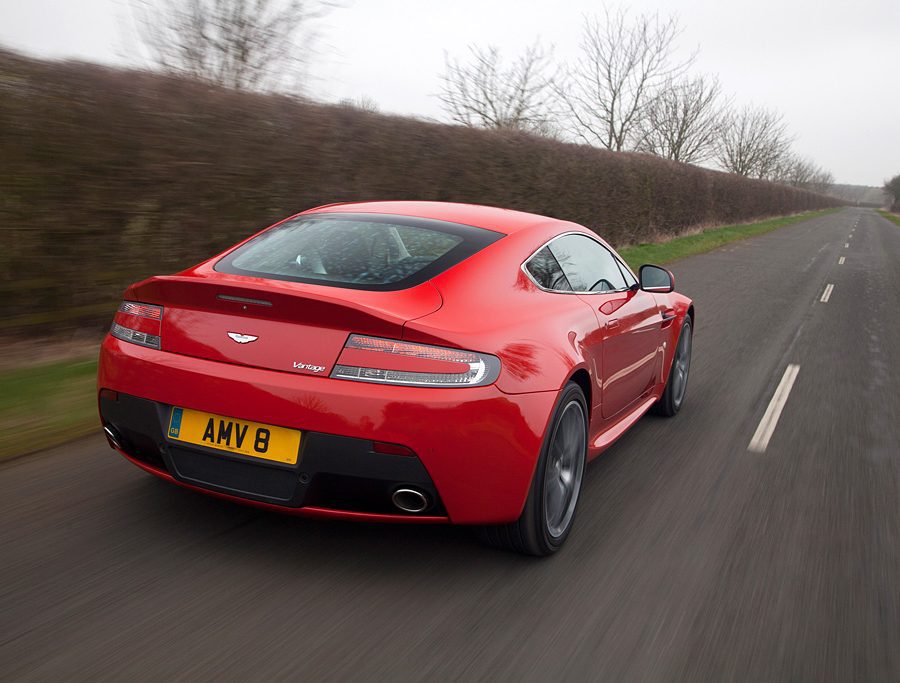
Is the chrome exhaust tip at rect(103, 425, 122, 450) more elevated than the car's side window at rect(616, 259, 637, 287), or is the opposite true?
the car's side window at rect(616, 259, 637, 287)

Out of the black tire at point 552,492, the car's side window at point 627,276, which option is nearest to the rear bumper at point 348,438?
the black tire at point 552,492

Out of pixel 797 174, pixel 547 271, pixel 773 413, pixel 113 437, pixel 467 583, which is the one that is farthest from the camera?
pixel 797 174

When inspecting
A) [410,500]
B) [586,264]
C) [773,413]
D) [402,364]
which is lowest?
[773,413]

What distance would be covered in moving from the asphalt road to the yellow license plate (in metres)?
0.48

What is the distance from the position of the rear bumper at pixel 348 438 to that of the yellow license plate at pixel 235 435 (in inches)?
1.1

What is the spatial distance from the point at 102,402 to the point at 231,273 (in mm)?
717

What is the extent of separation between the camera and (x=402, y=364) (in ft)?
8.66

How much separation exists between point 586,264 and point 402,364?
1758 mm

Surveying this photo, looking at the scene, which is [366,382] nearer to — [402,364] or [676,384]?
[402,364]

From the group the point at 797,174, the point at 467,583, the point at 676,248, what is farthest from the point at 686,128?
the point at 797,174

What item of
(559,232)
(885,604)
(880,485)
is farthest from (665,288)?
(885,604)

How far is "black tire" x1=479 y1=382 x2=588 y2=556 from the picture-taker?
9.81 feet

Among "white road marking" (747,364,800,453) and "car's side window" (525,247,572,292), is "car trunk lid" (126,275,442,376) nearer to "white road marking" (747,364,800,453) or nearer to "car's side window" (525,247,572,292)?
"car's side window" (525,247,572,292)

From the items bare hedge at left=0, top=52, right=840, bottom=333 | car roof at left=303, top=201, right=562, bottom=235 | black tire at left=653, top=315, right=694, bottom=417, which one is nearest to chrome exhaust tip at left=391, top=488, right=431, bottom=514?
car roof at left=303, top=201, right=562, bottom=235
